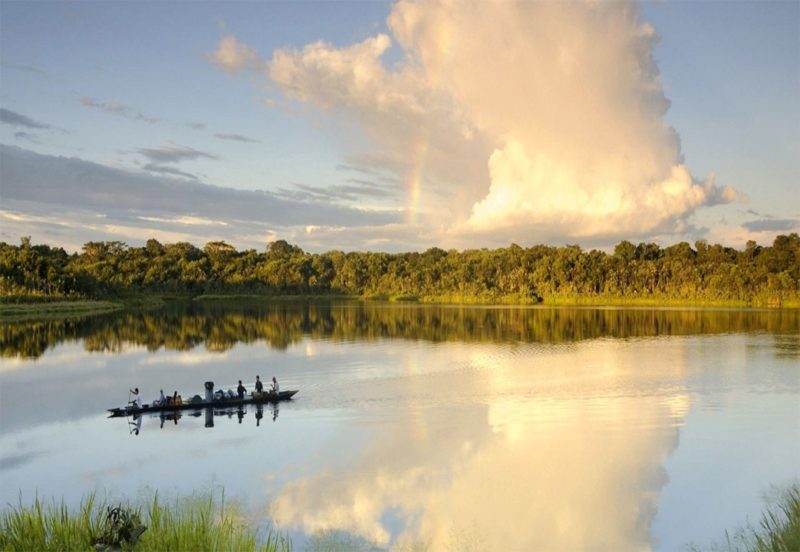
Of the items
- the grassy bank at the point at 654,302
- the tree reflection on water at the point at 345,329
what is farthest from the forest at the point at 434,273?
the tree reflection on water at the point at 345,329

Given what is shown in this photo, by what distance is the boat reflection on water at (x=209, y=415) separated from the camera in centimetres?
2033

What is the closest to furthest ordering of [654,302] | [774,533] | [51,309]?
[774,533] < [51,309] < [654,302]

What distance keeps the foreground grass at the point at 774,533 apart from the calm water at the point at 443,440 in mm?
353

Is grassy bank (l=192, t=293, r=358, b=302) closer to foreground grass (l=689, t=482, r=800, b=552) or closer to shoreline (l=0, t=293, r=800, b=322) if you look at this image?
shoreline (l=0, t=293, r=800, b=322)

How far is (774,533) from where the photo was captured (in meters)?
9.50

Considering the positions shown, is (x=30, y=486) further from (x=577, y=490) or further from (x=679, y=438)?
(x=679, y=438)

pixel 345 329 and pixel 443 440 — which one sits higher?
pixel 345 329

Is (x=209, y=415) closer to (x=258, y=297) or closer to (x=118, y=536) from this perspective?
(x=118, y=536)

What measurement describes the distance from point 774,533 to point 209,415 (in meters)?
16.8

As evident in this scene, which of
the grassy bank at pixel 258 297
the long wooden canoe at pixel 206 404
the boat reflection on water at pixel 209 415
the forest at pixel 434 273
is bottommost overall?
the boat reflection on water at pixel 209 415

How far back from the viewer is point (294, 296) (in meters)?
129

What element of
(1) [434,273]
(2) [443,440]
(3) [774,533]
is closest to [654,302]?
Answer: (1) [434,273]

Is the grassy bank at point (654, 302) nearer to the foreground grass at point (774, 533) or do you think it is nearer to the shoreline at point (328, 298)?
the shoreline at point (328, 298)

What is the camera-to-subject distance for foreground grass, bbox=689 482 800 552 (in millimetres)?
8672
